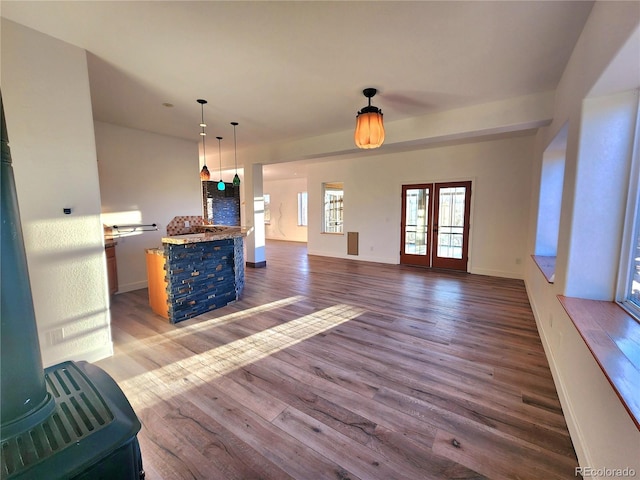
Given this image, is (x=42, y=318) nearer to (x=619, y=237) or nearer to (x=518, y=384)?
(x=518, y=384)

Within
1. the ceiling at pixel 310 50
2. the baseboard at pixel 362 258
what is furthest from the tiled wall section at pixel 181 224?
the baseboard at pixel 362 258

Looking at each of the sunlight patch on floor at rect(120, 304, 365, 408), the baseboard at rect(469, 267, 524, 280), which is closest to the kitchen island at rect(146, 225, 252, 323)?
the sunlight patch on floor at rect(120, 304, 365, 408)

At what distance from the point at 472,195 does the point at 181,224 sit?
238 inches

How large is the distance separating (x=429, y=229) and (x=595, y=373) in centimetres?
528

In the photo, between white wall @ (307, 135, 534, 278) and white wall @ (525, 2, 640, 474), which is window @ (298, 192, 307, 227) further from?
white wall @ (525, 2, 640, 474)

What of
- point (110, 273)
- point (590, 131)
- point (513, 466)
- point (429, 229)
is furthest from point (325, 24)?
point (429, 229)

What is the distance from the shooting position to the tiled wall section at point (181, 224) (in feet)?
17.7

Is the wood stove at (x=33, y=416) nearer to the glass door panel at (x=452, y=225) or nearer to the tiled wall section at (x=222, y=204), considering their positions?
the glass door panel at (x=452, y=225)

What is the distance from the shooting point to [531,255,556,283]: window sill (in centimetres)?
297

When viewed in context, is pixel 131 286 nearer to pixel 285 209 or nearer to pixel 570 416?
pixel 570 416

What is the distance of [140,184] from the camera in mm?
4926

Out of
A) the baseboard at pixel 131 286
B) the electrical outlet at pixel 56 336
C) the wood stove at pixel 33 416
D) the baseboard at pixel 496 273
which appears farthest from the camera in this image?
the baseboard at pixel 496 273

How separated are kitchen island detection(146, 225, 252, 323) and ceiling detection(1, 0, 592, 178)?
1.82 m

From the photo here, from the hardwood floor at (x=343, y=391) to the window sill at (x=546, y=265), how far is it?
696 mm
